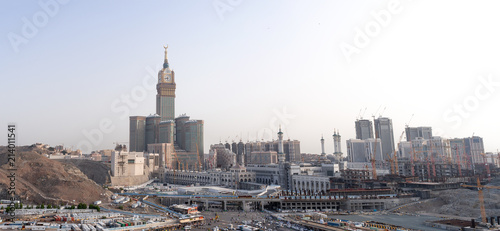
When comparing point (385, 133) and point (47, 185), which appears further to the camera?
point (385, 133)

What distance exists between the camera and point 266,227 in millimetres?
47688

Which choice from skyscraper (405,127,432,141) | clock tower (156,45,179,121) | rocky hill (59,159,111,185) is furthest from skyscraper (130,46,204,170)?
skyscraper (405,127,432,141)

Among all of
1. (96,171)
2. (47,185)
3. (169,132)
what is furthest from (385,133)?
(47,185)

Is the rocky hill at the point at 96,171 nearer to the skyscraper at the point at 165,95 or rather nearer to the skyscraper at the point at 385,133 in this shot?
the skyscraper at the point at 165,95

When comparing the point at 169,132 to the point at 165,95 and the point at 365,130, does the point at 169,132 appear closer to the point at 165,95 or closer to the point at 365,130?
the point at 165,95

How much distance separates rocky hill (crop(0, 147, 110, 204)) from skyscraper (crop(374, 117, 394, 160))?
15122cm

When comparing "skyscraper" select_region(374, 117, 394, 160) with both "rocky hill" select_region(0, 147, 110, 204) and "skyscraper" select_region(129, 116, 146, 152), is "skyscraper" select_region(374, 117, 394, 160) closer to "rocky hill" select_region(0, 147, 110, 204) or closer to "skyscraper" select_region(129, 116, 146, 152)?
"skyscraper" select_region(129, 116, 146, 152)

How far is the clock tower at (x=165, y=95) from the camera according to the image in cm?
17164

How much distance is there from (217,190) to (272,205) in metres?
18.4

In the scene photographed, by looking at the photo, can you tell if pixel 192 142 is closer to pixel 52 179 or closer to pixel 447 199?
pixel 52 179

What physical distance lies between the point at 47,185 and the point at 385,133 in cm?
16382

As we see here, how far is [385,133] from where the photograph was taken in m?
186

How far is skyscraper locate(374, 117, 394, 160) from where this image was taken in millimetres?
181875

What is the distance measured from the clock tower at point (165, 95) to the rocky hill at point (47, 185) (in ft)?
307
